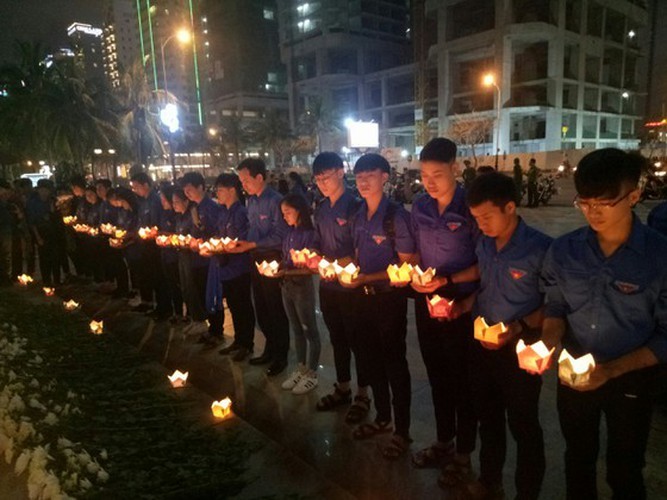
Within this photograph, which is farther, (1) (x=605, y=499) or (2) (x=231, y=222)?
(2) (x=231, y=222)

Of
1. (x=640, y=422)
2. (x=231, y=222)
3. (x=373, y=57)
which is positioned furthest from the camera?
(x=373, y=57)

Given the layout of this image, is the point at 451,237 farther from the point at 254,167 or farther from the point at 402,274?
the point at 254,167

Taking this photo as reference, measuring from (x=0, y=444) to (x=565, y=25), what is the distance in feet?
187

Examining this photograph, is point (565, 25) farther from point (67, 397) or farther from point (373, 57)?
point (67, 397)

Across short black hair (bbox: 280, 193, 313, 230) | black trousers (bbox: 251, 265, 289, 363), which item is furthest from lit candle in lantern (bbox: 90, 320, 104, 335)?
short black hair (bbox: 280, 193, 313, 230)

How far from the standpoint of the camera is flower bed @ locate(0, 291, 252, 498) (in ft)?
10.5

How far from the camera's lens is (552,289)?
237cm

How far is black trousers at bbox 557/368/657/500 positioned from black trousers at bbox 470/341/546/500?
20 cm

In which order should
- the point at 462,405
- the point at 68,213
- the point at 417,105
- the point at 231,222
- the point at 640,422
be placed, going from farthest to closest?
1. the point at 417,105
2. the point at 68,213
3. the point at 231,222
4. the point at 462,405
5. the point at 640,422

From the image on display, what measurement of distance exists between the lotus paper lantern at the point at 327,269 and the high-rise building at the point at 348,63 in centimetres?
6417

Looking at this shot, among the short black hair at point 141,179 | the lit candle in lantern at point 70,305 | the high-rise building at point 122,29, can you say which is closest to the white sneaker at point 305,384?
the short black hair at point 141,179

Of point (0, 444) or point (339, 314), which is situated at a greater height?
point (339, 314)

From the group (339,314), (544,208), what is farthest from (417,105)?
(339,314)

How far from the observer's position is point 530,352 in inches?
87.0
